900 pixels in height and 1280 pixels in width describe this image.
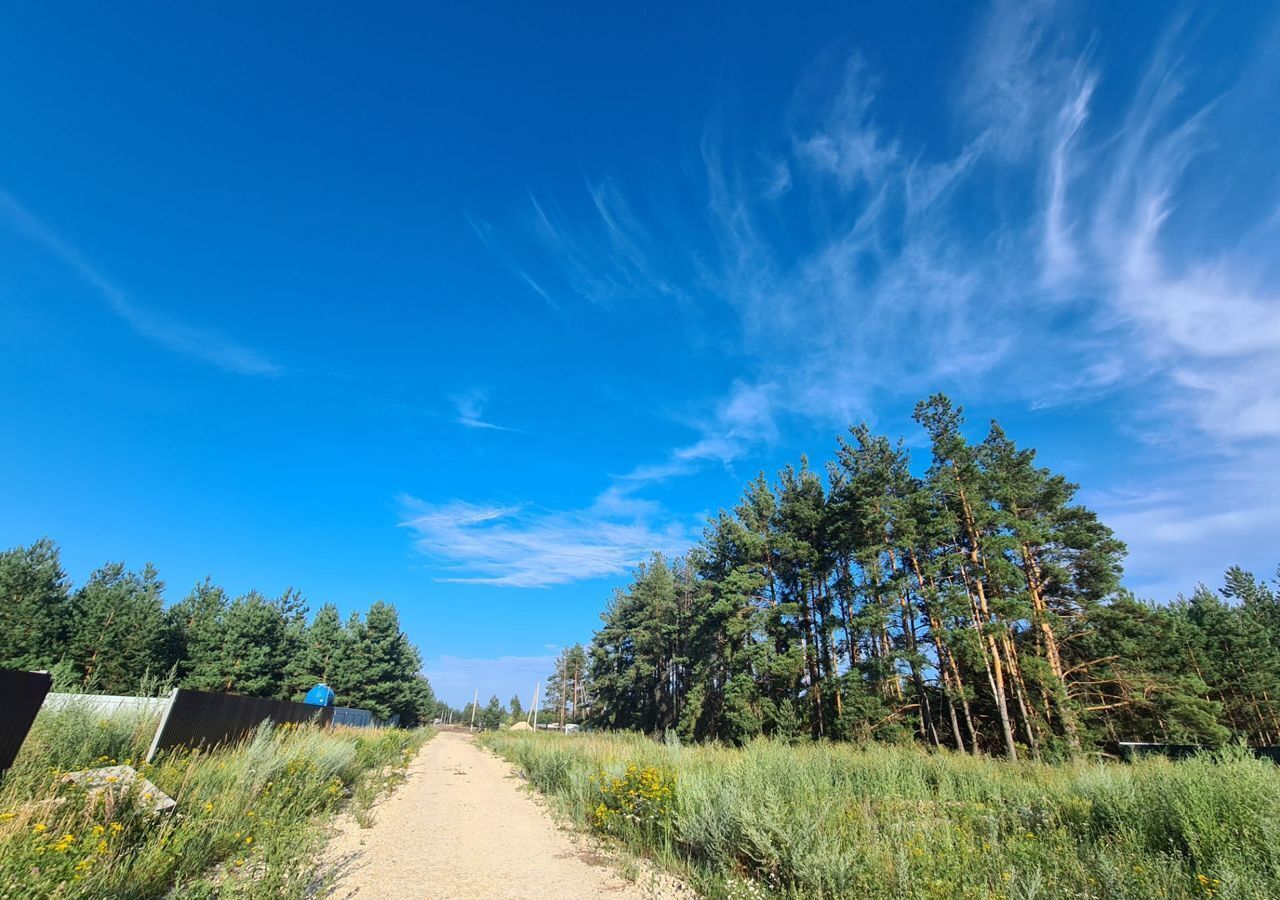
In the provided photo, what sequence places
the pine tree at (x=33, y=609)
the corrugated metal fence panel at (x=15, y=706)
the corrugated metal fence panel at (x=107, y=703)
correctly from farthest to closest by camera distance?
the pine tree at (x=33, y=609) < the corrugated metal fence panel at (x=107, y=703) < the corrugated metal fence panel at (x=15, y=706)

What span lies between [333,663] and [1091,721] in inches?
1934

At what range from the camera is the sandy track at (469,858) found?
5.64m

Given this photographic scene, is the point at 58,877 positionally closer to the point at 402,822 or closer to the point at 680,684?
the point at 402,822

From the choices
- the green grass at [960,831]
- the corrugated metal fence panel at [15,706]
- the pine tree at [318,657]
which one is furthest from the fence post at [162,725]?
the pine tree at [318,657]

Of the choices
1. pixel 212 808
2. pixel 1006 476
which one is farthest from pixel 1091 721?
pixel 212 808

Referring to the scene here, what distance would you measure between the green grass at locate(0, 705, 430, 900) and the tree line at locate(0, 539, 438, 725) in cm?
1797

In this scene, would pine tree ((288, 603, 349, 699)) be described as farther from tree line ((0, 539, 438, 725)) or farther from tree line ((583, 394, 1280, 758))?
tree line ((583, 394, 1280, 758))

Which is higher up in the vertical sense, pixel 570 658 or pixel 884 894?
pixel 570 658

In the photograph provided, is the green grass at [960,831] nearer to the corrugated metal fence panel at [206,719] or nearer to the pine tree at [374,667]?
the corrugated metal fence panel at [206,719]

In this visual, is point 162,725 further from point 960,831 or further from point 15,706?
point 960,831

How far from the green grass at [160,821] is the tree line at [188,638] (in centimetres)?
1797

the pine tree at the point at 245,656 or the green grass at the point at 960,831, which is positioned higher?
the pine tree at the point at 245,656

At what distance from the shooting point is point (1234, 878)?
3.67 m

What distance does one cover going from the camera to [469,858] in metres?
6.94
